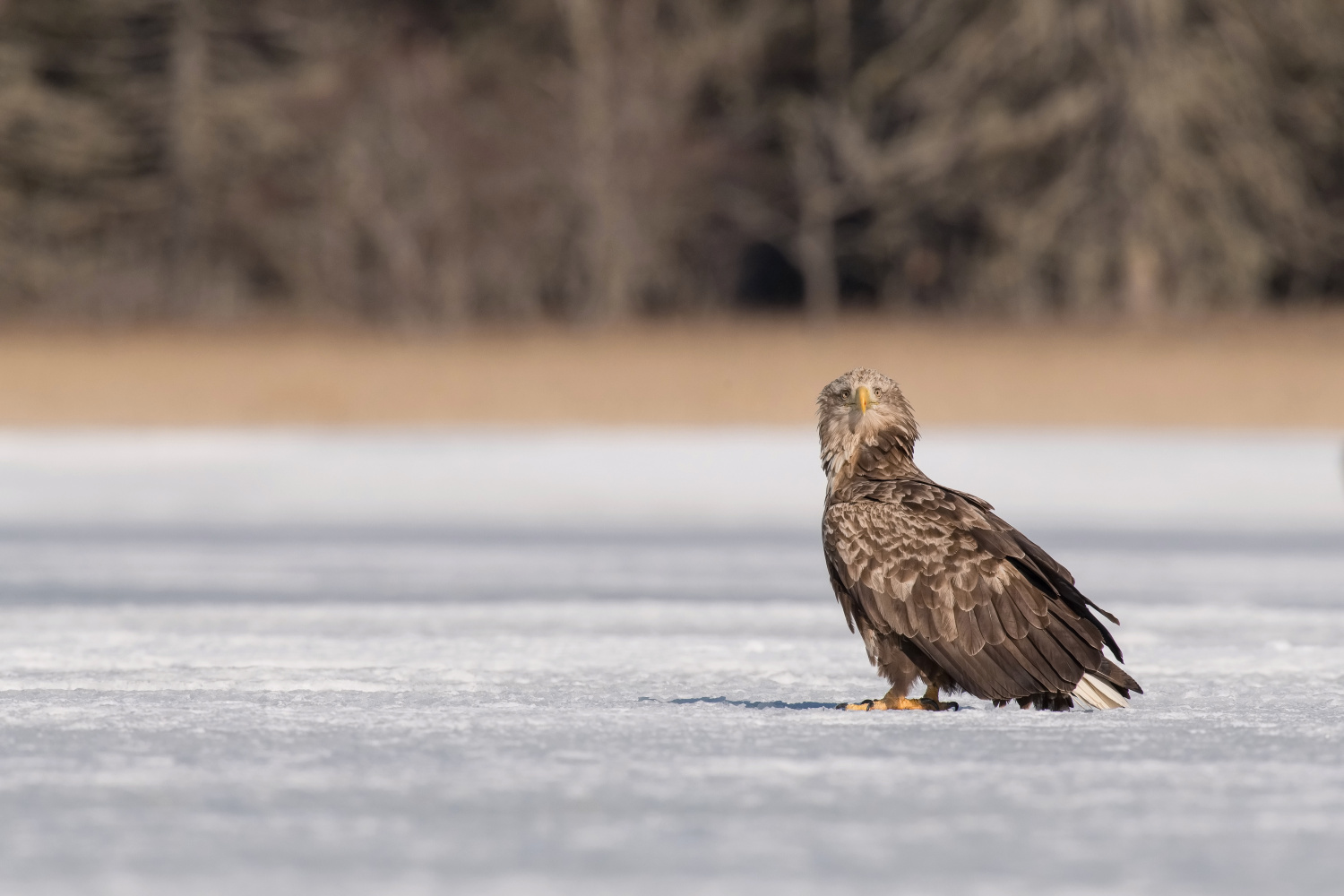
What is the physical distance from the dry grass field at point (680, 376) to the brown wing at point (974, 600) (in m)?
12.4

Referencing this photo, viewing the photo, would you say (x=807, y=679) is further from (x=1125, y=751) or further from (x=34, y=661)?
(x=34, y=661)

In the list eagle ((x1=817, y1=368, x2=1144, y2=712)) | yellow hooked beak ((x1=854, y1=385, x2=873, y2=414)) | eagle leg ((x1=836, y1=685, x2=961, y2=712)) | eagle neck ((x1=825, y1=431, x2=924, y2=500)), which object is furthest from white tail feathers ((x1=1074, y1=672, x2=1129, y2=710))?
yellow hooked beak ((x1=854, y1=385, x2=873, y2=414))

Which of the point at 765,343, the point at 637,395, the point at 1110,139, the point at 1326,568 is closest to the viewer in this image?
the point at 1326,568

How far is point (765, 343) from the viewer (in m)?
20.6

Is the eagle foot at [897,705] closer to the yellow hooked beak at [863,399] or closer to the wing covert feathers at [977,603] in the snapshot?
the wing covert feathers at [977,603]

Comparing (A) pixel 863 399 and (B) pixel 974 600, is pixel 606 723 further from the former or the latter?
(A) pixel 863 399

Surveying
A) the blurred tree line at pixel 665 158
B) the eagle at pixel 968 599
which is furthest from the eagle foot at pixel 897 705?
the blurred tree line at pixel 665 158

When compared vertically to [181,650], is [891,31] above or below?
above

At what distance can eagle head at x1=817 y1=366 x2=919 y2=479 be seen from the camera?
5.20 meters

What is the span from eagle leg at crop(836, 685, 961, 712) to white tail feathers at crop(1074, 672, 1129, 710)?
0.38 meters

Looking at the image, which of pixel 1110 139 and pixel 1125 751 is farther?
pixel 1110 139

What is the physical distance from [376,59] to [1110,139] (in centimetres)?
988

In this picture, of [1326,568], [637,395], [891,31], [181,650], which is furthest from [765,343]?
[181,650]

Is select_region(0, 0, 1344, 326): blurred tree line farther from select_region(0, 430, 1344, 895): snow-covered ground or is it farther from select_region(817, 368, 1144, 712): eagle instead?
select_region(817, 368, 1144, 712): eagle
